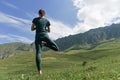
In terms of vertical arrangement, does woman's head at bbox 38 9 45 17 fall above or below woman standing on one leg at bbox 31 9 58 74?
above

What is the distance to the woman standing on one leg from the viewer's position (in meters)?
18.9

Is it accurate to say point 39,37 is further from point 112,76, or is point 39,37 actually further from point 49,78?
point 112,76

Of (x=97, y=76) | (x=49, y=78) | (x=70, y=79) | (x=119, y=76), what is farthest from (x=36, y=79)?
(x=119, y=76)

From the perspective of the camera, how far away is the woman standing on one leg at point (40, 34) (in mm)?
18947

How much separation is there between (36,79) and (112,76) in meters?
3.78

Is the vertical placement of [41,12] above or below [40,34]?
above

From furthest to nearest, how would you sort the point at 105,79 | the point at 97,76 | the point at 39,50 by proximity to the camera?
the point at 39,50, the point at 97,76, the point at 105,79

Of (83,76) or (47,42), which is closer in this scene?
(83,76)

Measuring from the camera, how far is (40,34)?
19047 millimetres

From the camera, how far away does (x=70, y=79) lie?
16031mm

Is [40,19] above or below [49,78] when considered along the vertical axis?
above

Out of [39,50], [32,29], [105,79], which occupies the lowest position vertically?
[105,79]

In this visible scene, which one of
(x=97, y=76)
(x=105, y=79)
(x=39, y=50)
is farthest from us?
(x=39, y=50)

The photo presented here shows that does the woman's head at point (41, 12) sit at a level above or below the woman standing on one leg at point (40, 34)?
above
